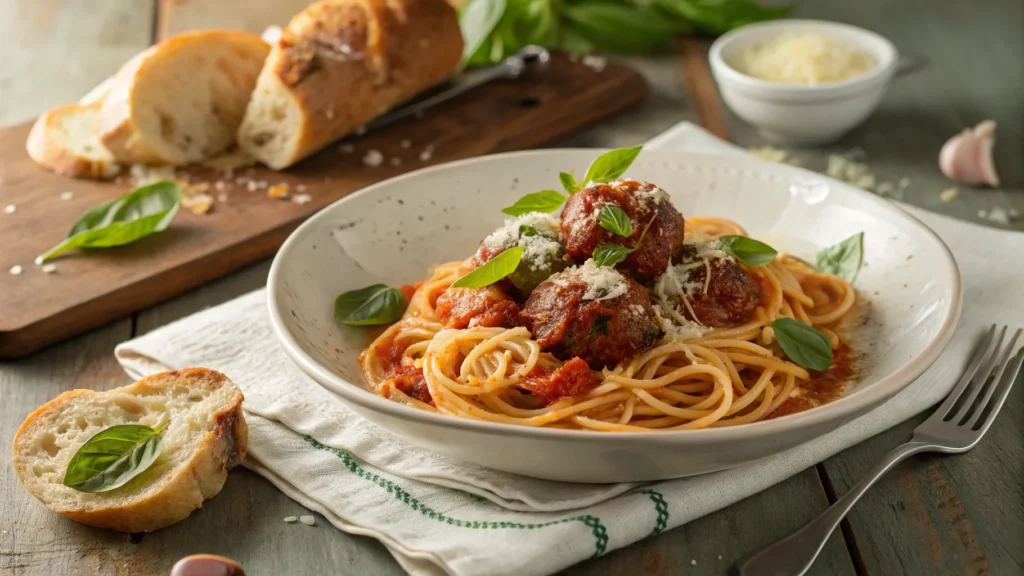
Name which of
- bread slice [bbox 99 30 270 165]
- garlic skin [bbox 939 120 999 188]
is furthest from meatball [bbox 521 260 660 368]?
bread slice [bbox 99 30 270 165]

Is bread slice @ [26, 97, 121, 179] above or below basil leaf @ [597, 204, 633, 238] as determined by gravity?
below

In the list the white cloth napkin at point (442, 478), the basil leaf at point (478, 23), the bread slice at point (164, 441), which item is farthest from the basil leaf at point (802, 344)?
the basil leaf at point (478, 23)

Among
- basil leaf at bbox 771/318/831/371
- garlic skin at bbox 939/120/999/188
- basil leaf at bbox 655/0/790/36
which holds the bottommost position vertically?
garlic skin at bbox 939/120/999/188

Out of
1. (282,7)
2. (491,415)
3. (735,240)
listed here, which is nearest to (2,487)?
(491,415)

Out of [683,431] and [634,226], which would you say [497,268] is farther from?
[683,431]

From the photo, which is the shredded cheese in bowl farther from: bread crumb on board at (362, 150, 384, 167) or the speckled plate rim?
the speckled plate rim

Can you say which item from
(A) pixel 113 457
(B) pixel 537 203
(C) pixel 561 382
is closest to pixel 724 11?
(B) pixel 537 203

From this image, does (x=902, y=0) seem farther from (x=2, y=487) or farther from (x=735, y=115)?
(x=2, y=487)

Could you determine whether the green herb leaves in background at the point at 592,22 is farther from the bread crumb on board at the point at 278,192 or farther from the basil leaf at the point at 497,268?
the basil leaf at the point at 497,268

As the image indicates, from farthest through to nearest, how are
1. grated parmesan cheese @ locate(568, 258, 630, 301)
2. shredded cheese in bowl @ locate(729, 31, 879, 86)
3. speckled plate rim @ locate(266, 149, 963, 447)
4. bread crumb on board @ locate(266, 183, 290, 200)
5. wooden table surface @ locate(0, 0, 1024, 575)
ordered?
shredded cheese in bowl @ locate(729, 31, 879, 86) → bread crumb on board @ locate(266, 183, 290, 200) → grated parmesan cheese @ locate(568, 258, 630, 301) → wooden table surface @ locate(0, 0, 1024, 575) → speckled plate rim @ locate(266, 149, 963, 447)
